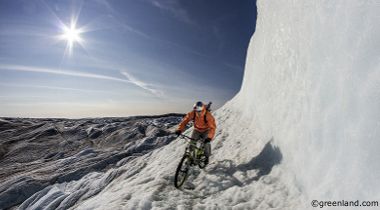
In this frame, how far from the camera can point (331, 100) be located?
14.1ft

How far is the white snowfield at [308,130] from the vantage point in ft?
11.3

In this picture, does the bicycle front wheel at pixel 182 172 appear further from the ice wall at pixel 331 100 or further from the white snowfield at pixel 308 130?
the ice wall at pixel 331 100

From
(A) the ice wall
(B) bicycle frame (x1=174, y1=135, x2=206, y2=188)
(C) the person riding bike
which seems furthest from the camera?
(C) the person riding bike

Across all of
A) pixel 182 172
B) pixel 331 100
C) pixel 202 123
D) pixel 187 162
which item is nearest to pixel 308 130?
pixel 331 100

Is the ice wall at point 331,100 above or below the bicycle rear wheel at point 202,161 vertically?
above

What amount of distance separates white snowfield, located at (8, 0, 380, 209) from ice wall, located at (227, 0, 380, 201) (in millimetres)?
19

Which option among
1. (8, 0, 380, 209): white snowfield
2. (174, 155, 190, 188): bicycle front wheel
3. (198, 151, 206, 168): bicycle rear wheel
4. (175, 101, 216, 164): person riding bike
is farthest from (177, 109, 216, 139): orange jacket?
(8, 0, 380, 209): white snowfield

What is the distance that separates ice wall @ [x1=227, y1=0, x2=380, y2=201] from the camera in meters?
3.36

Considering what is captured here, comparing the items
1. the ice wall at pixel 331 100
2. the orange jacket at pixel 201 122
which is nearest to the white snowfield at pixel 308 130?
the ice wall at pixel 331 100

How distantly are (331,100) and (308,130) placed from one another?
1.06 metres

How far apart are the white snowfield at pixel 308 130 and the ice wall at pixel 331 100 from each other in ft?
0.06

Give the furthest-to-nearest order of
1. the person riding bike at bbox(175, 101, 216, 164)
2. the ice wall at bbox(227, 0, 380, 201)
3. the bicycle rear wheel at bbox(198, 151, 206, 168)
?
the bicycle rear wheel at bbox(198, 151, 206, 168), the person riding bike at bbox(175, 101, 216, 164), the ice wall at bbox(227, 0, 380, 201)

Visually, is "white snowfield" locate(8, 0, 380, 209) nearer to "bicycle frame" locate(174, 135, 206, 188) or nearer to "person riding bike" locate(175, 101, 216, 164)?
"bicycle frame" locate(174, 135, 206, 188)

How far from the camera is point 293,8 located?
6832mm
